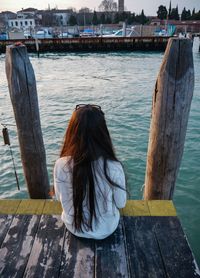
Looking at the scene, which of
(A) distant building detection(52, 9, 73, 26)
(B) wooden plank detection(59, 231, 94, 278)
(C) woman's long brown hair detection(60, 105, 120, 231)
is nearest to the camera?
(C) woman's long brown hair detection(60, 105, 120, 231)

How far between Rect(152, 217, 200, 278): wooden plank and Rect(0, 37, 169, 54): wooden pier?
33.0 m

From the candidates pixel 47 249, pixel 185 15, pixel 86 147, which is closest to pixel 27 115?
pixel 86 147

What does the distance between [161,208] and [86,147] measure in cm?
145

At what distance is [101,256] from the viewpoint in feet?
7.13

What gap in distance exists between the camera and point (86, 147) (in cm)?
182

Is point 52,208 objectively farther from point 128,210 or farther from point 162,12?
point 162,12

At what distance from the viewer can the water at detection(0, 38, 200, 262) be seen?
5.41m

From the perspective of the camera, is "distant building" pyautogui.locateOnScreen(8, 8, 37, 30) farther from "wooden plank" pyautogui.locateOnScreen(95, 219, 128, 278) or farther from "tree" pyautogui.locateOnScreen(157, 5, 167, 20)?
"wooden plank" pyautogui.locateOnScreen(95, 219, 128, 278)

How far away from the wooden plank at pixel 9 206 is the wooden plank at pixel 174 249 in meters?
1.55

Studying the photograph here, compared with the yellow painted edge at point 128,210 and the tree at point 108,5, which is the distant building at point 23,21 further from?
the yellow painted edge at point 128,210

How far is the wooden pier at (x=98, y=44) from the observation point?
32719 mm

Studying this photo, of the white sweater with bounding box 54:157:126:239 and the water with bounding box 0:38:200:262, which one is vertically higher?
the white sweater with bounding box 54:157:126:239

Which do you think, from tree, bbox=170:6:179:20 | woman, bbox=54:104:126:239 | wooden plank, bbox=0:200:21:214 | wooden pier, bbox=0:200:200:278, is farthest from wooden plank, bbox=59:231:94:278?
tree, bbox=170:6:179:20

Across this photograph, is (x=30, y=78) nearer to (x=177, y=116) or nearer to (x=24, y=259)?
(x=177, y=116)
